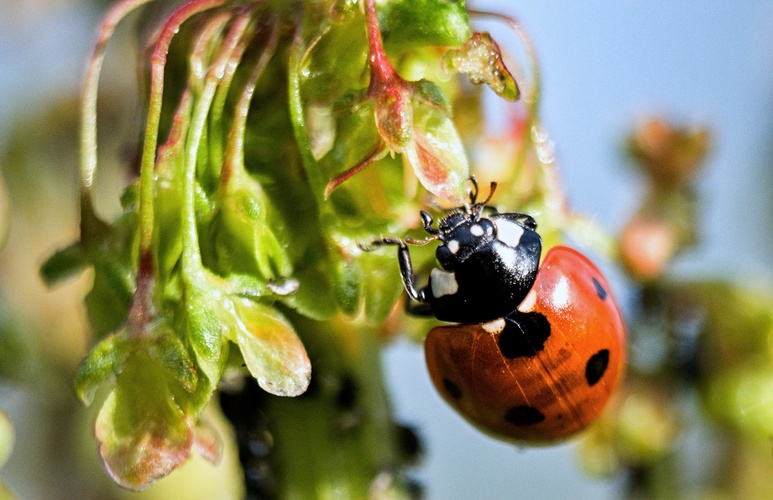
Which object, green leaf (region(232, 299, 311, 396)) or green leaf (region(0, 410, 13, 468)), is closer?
green leaf (region(232, 299, 311, 396))

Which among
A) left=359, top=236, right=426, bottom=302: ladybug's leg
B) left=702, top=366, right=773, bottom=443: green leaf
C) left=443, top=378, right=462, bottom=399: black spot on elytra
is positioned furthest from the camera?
left=702, top=366, right=773, bottom=443: green leaf

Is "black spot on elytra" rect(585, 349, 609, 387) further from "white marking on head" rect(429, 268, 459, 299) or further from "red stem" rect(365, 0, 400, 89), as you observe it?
"red stem" rect(365, 0, 400, 89)

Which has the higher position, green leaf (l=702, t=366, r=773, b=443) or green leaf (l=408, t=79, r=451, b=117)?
green leaf (l=408, t=79, r=451, b=117)

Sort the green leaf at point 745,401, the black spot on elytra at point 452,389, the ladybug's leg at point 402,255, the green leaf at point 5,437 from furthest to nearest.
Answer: the green leaf at point 745,401
the black spot on elytra at point 452,389
the green leaf at point 5,437
the ladybug's leg at point 402,255

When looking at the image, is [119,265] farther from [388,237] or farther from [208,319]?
[388,237]

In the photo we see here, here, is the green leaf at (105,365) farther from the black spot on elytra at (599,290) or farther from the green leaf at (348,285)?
the black spot on elytra at (599,290)

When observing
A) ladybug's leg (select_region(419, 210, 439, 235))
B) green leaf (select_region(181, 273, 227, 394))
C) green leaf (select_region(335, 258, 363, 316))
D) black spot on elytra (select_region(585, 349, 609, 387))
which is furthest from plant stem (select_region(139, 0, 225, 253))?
black spot on elytra (select_region(585, 349, 609, 387))

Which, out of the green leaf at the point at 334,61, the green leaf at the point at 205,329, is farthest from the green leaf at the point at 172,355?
the green leaf at the point at 334,61

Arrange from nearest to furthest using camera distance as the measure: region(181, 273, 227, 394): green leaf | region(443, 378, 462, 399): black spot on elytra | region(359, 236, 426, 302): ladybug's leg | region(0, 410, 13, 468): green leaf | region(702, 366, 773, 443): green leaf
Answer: region(181, 273, 227, 394): green leaf
region(359, 236, 426, 302): ladybug's leg
region(0, 410, 13, 468): green leaf
region(443, 378, 462, 399): black spot on elytra
region(702, 366, 773, 443): green leaf
